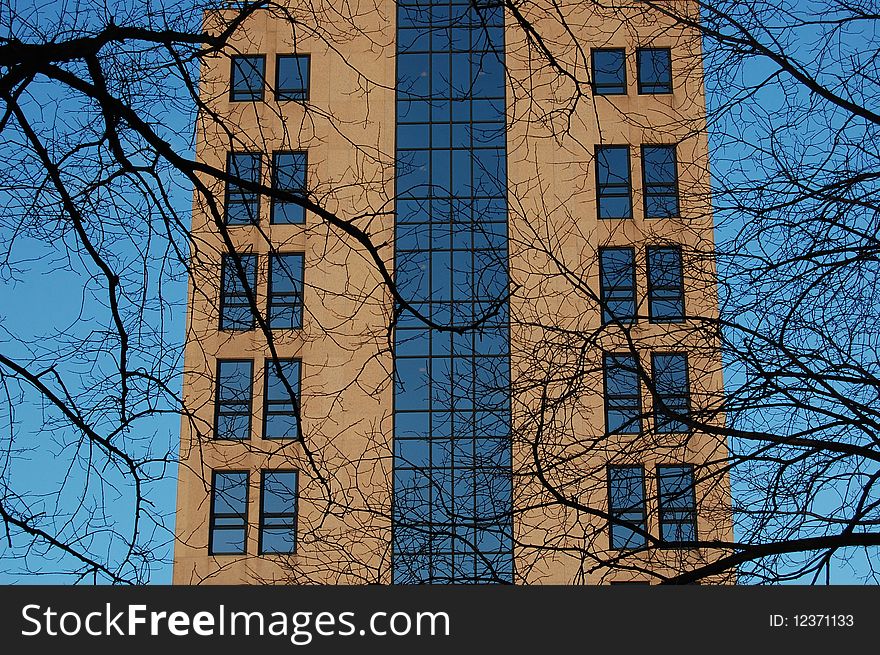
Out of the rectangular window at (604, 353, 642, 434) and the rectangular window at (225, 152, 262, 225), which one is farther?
the rectangular window at (604, 353, 642, 434)

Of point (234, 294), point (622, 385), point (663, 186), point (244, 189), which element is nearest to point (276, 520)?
point (663, 186)


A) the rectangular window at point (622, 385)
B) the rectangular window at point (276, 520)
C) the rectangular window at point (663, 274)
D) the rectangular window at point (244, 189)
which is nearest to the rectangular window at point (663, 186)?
the rectangular window at point (663, 274)

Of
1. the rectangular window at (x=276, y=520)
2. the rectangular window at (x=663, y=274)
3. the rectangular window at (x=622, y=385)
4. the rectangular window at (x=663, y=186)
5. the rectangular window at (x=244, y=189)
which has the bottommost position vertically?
the rectangular window at (x=622, y=385)

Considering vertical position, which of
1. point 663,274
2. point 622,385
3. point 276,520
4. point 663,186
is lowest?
point 622,385

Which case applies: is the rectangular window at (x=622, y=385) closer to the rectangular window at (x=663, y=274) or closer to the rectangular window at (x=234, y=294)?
the rectangular window at (x=663, y=274)

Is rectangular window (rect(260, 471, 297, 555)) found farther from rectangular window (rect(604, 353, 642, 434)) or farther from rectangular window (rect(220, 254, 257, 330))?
rectangular window (rect(220, 254, 257, 330))

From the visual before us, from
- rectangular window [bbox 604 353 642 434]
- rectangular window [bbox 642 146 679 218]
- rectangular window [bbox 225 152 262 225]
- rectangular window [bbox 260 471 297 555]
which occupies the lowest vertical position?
rectangular window [bbox 604 353 642 434]

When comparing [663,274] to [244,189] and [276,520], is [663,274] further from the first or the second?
[276,520]

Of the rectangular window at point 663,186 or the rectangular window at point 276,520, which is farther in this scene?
the rectangular window at point 276,520

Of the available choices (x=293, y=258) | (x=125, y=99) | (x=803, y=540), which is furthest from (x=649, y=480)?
(x=293, y=258)

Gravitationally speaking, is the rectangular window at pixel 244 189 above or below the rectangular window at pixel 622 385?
above

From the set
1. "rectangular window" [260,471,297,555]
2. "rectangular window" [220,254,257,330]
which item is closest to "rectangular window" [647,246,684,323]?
"rectangular window" [220,254,257,330]

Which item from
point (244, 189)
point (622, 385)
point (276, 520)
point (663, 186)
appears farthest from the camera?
point (276, 520)

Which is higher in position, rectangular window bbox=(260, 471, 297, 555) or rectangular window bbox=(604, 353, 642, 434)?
rectangular window bbox=(260, 471, 297, 555)
